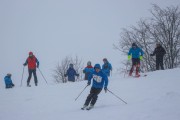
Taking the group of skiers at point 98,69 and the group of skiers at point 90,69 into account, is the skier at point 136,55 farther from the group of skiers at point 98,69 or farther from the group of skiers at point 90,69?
the group of skiers at point 90,69

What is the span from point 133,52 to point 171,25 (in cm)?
1457

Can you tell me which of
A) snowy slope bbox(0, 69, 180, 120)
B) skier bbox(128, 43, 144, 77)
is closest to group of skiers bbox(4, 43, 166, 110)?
skier bbox(128, 43, 144, 77)

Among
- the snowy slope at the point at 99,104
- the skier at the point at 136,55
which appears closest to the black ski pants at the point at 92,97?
the snowy slope at the point at 99,104

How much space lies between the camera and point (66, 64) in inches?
1874

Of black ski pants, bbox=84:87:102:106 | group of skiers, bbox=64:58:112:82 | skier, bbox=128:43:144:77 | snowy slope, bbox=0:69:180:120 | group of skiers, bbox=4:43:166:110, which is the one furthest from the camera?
group of skiers, bbox=64:58:112:82

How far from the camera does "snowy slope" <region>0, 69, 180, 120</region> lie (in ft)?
24.8

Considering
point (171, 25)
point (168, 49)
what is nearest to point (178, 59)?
point (168, 49)

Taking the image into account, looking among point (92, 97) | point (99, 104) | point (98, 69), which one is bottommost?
point (99, 104)

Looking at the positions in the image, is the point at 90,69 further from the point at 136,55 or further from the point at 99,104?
the point at 99,104

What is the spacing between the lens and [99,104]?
36.3ft

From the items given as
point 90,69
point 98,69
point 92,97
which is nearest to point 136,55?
point 90,69

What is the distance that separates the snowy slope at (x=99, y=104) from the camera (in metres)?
7.55

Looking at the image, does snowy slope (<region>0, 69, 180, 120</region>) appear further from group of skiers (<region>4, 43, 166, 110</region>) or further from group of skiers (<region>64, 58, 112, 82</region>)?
group of skiers (<region>64, 58, 112, 82</region>)

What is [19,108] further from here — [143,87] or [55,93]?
[143,87]
